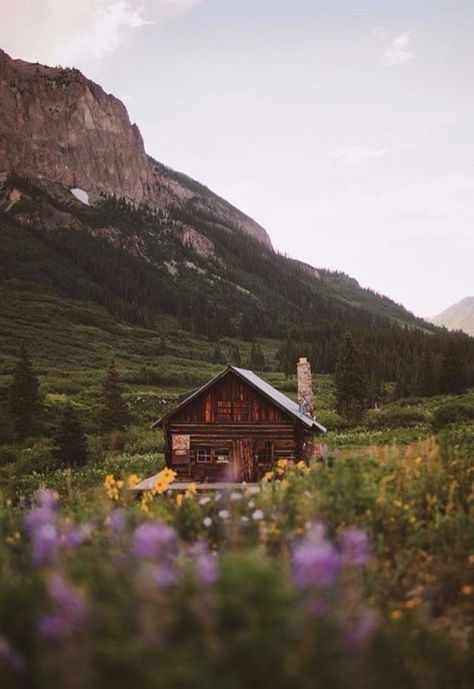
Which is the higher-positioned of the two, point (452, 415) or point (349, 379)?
point (349, 379)

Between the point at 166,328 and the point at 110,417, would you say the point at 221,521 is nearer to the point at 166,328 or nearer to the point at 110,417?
the point at 110,417

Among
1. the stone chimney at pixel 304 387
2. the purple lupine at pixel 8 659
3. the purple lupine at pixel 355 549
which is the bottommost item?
the purple lupine at pixel 8 659

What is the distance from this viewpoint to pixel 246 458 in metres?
A: 27.1

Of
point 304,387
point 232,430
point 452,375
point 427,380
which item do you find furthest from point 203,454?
point 452,375

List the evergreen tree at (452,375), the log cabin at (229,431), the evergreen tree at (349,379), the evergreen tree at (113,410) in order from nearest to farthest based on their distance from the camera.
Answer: the log cabin at (229,431), the evergreen tree at (113,410), the evergreen tree at (349,379), the evergreen tree at (452,375)

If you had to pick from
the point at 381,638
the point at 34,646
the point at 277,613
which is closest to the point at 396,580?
the point at 381,638

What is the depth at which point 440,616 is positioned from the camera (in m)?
5.13

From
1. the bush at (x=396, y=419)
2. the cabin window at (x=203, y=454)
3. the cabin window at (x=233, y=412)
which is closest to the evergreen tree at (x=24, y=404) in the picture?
the cabin window at (x=203, y=454)

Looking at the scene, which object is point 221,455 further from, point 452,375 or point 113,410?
point 452,375

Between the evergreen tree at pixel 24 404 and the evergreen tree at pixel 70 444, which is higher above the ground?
the evergreen tree at pixel 24 404

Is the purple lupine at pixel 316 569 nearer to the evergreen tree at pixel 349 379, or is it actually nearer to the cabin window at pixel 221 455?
the cabin window at pixel 221 455

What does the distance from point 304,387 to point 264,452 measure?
3.84 meters

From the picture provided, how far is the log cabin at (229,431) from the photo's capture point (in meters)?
26.9

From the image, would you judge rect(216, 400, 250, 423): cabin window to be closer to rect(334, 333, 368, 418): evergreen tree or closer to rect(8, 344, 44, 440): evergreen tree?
rect(8, 344, 44, 440): evergreen tree
